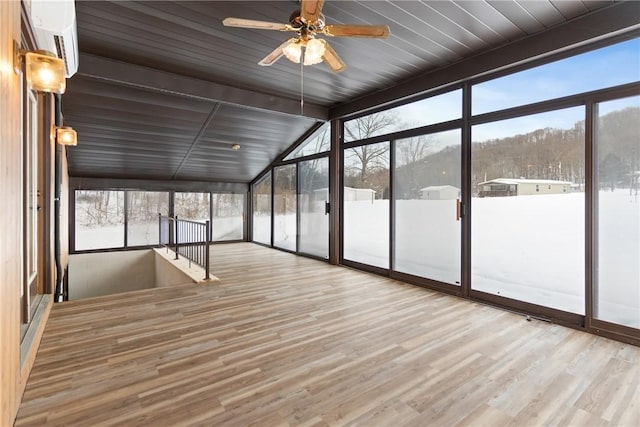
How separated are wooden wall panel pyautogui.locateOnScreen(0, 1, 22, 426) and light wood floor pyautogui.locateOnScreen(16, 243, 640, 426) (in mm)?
311

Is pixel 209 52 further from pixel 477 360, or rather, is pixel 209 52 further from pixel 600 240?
pixel 600 240

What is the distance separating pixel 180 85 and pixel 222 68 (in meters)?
0.70

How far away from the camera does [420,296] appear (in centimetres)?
402

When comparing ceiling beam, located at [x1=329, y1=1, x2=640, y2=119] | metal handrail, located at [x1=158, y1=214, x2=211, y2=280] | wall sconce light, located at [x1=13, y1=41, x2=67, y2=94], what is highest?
ceiling beam, located at [x1=329, y1=1, x2=640, y2=119]

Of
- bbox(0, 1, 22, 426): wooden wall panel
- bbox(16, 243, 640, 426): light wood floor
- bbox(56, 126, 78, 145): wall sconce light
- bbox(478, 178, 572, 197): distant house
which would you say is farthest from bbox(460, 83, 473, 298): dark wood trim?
bbox(56, 126, 78, 145): wall sconce light

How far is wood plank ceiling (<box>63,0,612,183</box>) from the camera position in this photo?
9.48ft

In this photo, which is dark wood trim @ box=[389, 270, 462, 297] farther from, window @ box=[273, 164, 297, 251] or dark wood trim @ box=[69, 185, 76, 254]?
dark wood trim @ box=[69, 185, 76, 254]

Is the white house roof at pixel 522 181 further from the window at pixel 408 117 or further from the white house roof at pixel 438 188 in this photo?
the window at pixel 408 117

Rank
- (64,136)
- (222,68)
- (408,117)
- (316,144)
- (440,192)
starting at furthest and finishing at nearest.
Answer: (316,144), (408,117), (440,192), (222,68), (64,136)

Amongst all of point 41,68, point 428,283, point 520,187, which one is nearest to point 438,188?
point 520,187

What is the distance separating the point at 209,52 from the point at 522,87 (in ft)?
11.8

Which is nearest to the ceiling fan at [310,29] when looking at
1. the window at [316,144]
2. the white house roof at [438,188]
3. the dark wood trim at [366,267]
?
the white house roof at [438,188]

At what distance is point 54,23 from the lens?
7.50ft

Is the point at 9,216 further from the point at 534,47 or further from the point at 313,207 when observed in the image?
the point at 313,207
